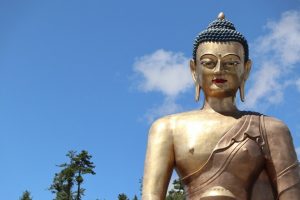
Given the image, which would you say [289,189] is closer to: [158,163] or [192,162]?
[192,162]

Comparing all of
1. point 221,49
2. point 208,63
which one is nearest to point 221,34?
point 221,49

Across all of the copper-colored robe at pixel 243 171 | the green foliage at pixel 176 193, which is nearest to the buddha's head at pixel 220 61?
the copper-colored robe at pixel 243 171

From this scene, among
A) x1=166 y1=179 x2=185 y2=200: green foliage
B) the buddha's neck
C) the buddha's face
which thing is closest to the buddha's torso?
the buddha's neck

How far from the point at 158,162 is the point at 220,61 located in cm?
145

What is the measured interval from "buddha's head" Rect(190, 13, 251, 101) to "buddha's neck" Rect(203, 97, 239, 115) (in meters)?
0.05

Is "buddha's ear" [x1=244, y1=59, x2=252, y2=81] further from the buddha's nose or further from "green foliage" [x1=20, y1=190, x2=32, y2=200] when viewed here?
"green foliage" [x1=20, y1=190, x2=32, y2=200]

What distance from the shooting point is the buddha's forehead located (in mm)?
6508

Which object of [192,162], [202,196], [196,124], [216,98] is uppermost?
[216,98]

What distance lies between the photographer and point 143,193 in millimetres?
6051

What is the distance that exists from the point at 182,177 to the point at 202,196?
44 centimetres

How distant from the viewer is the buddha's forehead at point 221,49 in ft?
21.4

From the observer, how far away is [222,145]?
6.00 meters

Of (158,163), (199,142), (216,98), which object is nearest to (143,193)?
(158,163)

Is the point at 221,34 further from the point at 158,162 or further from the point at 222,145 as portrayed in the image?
the point at 158,162
